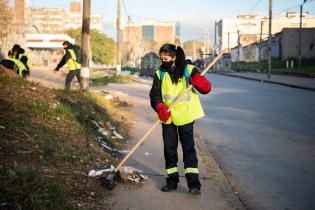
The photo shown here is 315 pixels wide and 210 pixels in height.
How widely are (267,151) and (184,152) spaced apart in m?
3.04

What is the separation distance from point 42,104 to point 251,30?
14448cm

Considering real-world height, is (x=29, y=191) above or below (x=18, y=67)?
below

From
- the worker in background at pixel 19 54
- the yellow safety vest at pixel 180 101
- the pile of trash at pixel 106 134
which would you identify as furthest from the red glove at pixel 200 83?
the worker in background at pixel 19 54

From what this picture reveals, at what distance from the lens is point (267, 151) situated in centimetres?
768

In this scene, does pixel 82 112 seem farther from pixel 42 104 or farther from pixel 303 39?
pixel 303 39

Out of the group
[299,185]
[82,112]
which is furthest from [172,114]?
[82,112]

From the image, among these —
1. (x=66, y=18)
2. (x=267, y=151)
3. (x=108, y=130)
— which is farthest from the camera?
(x=66, y=18)

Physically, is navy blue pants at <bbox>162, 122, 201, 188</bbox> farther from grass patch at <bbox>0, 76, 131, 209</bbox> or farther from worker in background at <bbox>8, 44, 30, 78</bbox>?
worker in background at <bbox>8, 44, 30, 78</bbox>

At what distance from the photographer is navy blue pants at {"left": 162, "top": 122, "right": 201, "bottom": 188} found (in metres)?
5.02

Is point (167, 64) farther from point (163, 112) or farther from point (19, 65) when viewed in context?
point (19, 65)

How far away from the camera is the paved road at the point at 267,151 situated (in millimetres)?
5273

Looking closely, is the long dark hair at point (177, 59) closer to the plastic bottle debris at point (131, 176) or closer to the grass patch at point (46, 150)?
the plastic bottle debris at point (131, 176)

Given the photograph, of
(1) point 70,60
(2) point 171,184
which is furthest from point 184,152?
(1) point 70,60

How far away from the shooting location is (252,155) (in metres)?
7.41
